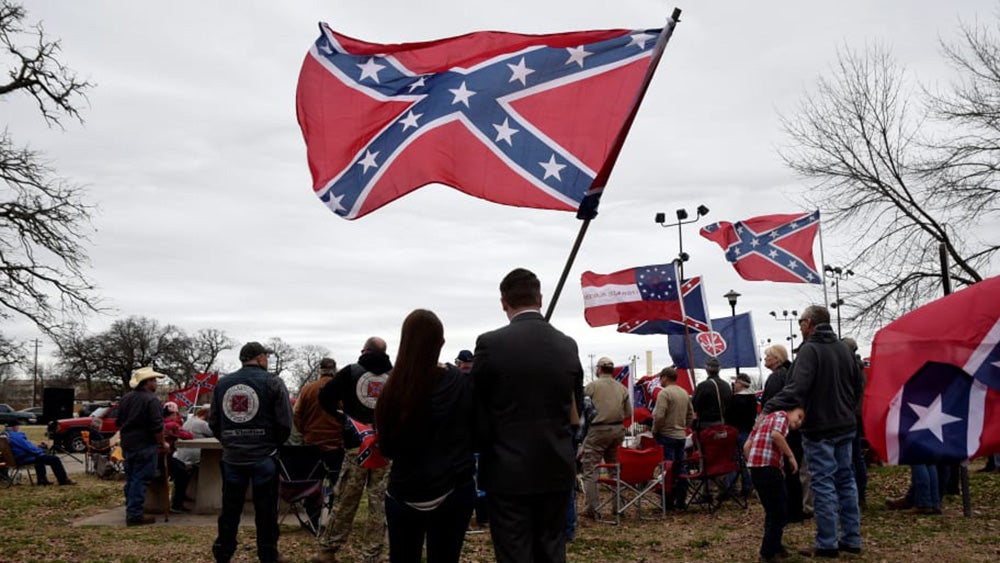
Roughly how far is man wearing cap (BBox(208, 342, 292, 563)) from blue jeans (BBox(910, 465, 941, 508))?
6685 millimetres

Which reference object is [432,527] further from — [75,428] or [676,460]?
[75,428]

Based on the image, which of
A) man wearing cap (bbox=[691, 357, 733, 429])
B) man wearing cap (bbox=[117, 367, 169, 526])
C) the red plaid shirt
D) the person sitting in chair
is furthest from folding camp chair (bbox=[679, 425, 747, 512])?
the person sitting in chair

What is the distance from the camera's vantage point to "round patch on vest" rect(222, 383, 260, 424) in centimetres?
698

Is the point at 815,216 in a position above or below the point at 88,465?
above

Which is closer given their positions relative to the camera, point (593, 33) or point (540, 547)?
point (540, 547)

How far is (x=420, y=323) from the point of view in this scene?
163 inches

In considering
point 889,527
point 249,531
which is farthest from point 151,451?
point 889,527

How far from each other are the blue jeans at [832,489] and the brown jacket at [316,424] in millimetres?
4763

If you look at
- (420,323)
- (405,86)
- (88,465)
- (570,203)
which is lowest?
(88,465)

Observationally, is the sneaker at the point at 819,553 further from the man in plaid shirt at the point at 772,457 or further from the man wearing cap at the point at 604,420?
the man wearing cap at the point at 604,420

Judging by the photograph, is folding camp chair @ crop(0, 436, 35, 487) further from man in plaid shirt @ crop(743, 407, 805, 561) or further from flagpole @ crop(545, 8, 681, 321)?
flagpole @ crop(545, 8, 681, 321)

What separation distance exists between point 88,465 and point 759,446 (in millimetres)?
15697

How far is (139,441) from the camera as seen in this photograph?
1035 centimetres

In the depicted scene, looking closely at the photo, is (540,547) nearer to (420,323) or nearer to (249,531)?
(420,323)
